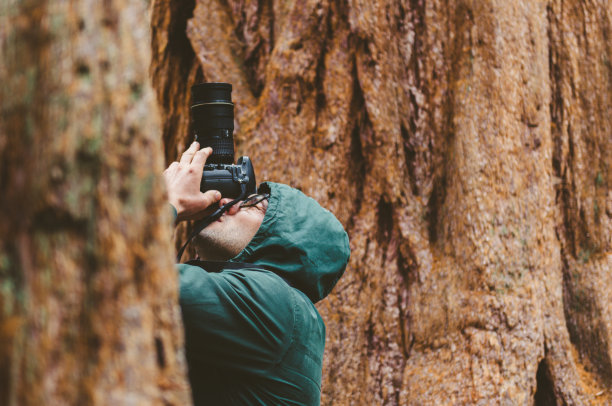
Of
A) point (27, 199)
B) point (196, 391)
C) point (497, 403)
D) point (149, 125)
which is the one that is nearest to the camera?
point (27, 199)

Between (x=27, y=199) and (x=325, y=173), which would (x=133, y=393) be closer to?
(x=27, y=199)

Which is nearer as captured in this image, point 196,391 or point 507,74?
point 196,391

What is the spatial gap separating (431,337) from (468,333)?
193mm

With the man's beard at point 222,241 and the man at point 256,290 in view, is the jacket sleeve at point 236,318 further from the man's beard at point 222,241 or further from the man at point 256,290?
the man's beard at point 222,241

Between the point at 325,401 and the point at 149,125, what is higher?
the point at 149,125

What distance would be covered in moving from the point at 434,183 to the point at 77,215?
2656 mm

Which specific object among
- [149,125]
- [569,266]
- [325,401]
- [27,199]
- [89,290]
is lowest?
[325,401]

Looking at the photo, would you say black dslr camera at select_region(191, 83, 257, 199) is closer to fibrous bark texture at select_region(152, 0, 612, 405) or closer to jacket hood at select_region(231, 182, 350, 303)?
jacket hood at select_region(231, 182, 350, 303)

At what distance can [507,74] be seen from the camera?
325 centimetres

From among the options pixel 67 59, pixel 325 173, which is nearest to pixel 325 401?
pixel 325 173

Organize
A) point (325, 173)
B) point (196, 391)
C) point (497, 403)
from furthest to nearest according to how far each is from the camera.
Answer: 1. point (325, 173)
2. point (497, 403)
3. point (196, 391)

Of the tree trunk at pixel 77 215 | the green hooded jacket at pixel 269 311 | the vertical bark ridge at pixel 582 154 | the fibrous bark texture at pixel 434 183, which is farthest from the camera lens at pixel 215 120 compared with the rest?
the vertical bark ridge at pixel 582 154

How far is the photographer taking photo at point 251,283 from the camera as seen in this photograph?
1.68m

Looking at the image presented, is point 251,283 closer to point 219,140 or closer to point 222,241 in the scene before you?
point 222,241
